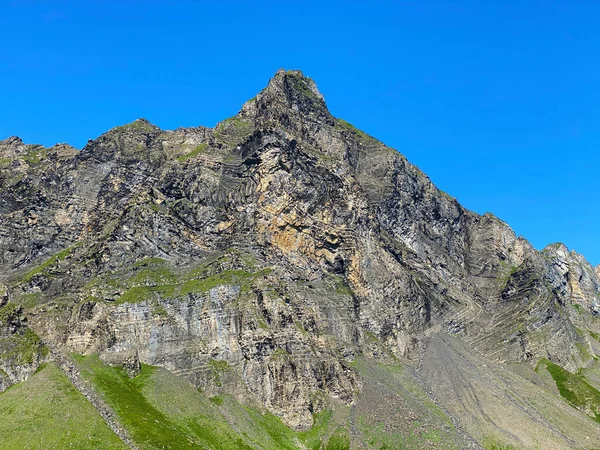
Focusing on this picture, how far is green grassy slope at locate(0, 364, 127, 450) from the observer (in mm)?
126375

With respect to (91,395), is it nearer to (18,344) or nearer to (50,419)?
(50,419)

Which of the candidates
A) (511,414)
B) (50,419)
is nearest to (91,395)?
(50,419)

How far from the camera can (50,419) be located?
5310 inches

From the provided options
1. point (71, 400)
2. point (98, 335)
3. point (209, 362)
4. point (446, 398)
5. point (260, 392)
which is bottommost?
point (446, 398)

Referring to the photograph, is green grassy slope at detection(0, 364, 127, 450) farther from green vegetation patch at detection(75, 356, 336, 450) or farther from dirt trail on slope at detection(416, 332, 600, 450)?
dirt trail on slope at detection(416, 332, 600, 450)

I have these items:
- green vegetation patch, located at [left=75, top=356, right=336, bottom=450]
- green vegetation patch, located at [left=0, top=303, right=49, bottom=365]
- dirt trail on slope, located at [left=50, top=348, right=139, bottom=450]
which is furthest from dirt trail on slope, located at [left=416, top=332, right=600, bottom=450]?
green vegetation patch, located at [left=0, top=303, right=49, bottom=365]

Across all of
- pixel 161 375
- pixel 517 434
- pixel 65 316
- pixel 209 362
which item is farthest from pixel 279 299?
pixel 517 434

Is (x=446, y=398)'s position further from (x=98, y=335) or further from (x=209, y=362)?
(x=98, y=335)

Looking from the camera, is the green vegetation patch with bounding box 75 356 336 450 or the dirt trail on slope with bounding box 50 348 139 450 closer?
the dirt trail on slope with bounding box 50 348 139 450

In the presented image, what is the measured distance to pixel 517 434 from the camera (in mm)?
166875

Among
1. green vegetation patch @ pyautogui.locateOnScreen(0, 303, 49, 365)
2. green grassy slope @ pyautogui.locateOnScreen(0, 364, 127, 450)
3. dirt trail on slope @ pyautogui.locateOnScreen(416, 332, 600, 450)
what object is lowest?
dirt trail on slope @ pyautogui.locateOnScreen(416, 332, 600, 450)

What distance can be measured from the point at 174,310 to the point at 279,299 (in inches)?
1511

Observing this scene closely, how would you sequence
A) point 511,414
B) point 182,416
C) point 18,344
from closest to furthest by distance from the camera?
point 182,416
point 18,344
point 511,414

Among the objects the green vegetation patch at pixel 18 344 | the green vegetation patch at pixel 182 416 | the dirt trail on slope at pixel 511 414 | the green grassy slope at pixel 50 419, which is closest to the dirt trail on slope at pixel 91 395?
the green vegetation patch at pixel 182 416
